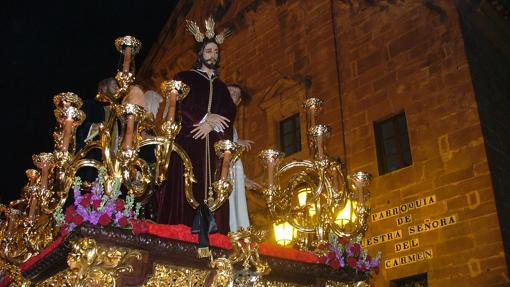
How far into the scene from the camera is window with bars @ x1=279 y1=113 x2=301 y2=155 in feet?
41.3

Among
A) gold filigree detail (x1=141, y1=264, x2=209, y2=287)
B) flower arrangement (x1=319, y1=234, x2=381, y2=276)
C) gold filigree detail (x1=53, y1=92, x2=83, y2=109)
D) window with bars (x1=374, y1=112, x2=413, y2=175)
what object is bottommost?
gold filigree detail (x1=141, y1=264, x2=209, y2=287)

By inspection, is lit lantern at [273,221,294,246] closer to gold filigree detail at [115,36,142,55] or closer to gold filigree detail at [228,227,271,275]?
gold filigree detail at [228,227,271,275]

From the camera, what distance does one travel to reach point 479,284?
8648mm

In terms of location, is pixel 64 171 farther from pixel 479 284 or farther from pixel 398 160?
pixel 398 160

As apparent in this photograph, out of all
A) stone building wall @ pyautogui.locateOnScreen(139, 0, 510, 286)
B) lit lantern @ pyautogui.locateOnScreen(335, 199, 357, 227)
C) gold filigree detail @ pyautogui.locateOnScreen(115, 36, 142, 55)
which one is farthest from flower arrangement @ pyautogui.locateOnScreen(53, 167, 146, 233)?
stone building wall @ pyautogui.locateOnScreen(139, 0, 510, 286)

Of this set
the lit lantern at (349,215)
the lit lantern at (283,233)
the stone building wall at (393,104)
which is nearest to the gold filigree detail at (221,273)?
the lit lantern at (349,215)

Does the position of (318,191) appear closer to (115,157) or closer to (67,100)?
(115,157)

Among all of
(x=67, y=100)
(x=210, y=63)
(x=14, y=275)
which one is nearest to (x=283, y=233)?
(x=210, y=63)

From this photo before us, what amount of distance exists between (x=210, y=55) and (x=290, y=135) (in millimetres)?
7219

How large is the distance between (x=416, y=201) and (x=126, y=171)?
6.97 m

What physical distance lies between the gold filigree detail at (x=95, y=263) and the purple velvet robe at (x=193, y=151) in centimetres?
120

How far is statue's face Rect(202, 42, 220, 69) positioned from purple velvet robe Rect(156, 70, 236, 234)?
0.44 ft

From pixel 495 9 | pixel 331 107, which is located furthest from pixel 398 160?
pixel 495 9

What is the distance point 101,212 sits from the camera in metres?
3.79
